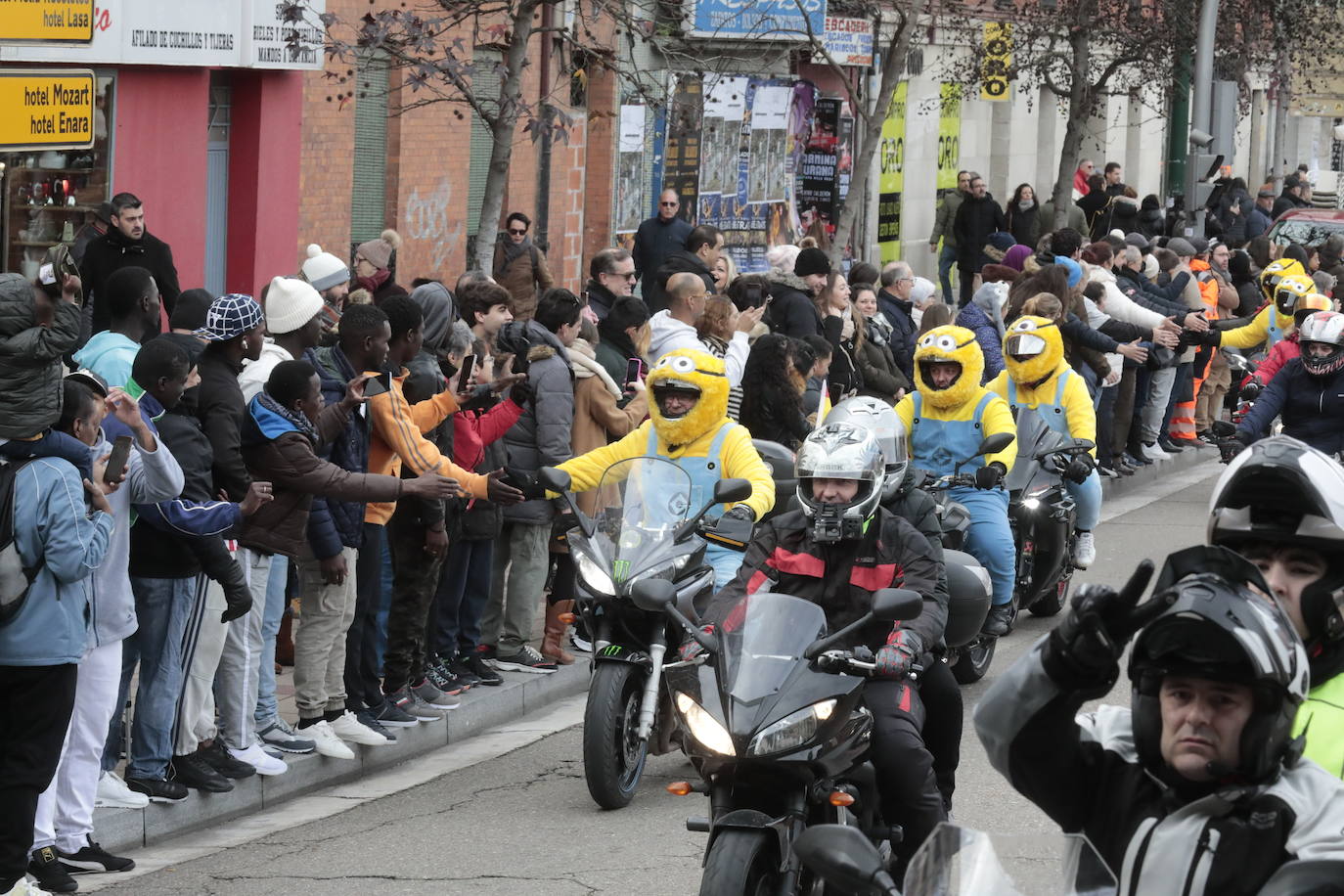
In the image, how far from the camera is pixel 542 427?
33.5ft

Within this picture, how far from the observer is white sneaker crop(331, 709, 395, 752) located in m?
8.84

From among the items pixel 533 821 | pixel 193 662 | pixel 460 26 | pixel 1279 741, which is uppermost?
pixel 460 26

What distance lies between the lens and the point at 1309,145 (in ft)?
200

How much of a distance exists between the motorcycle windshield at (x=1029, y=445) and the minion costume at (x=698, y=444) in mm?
3022

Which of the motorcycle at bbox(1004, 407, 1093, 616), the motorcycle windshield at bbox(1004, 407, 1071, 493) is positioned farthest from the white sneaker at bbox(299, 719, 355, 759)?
the motorcycle windshield at bbox(1004, 407, 1071, 493)

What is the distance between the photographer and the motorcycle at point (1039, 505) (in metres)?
11.6

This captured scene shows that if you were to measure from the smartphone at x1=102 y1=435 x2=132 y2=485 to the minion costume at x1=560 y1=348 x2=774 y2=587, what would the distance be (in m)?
2.16

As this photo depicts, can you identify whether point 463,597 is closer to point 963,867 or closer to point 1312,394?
point 1312,394

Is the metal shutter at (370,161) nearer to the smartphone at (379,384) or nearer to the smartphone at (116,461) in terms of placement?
the smartphone at (379,384)

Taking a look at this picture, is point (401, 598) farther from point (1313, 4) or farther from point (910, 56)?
point (1313, 4)

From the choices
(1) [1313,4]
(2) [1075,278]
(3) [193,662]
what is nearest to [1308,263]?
(2) [1075,278]

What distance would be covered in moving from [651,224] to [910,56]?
13.5 m

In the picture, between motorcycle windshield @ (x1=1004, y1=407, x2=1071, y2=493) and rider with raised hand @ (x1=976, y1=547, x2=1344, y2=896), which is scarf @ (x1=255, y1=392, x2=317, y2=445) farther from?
rider with raised hand @ (x1=976, y1=547, x2=1344, y2=896)

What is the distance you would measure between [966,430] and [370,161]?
1012 centimetres
